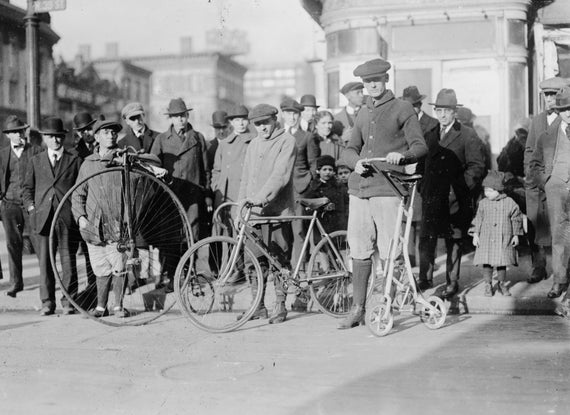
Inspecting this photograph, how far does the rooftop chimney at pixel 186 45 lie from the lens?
7494 cm

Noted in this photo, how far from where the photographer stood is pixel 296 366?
5.95 metres

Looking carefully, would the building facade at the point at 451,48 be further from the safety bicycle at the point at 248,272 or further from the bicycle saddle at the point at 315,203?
the bicycle saddle at the point at 315,203

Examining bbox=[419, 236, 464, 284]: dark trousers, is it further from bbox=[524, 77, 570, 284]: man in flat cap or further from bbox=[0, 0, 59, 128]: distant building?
bbox=[0, 0, 59, 128]: distant building

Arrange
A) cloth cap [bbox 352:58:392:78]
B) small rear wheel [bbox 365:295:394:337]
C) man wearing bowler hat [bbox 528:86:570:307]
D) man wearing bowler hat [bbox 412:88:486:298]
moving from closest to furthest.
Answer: small rear wheel [bbox 365:295:394:337], cloth cap [bbox 352:58:392:78], man wearing bowler hat [bbox 528:86:570:307], man wearing bowler hat [bbox 412:88:486:298]

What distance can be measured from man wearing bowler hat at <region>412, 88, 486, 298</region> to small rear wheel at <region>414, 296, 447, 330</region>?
1.55 m

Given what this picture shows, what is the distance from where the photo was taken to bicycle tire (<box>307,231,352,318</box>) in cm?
787

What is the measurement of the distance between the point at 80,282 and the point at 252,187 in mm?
2318

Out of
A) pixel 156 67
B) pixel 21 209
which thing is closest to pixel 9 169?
pixel 21 209

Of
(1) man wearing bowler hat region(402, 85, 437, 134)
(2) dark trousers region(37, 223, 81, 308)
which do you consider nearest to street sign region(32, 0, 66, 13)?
(2) dark trousers region(37, 223, 81, 308)

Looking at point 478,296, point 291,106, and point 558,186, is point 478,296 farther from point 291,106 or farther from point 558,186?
point 291,106

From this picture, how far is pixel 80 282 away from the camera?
8938 mm

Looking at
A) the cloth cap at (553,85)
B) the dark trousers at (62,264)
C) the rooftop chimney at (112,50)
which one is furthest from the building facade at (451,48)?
the rooftop chimney at (112,50)

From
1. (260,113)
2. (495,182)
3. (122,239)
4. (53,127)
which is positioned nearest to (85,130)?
(53,127)

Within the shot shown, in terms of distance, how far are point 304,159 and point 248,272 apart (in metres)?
2.38
